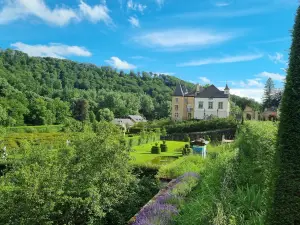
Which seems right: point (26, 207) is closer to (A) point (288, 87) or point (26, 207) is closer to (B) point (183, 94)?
(A) point (288, 87)

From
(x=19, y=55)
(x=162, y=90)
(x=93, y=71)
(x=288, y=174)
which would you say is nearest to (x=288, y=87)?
(x=288, y=174)

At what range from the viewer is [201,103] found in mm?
45281

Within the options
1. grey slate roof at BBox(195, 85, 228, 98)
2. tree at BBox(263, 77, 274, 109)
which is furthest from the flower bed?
tree at BBox(263, 77, 274, 109)

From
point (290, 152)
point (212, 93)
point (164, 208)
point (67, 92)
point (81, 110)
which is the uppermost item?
point (67, 92)

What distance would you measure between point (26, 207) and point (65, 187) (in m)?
1.18

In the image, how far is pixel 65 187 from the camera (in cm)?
839

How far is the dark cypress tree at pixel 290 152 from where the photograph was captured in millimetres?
3402

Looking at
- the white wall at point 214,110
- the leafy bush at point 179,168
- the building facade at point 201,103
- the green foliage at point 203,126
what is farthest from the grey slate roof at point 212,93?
the leafy bush at point 179,168

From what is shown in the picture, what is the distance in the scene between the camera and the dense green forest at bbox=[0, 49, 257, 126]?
158 ft

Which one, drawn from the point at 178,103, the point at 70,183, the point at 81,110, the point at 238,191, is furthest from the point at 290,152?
the point at 81,110

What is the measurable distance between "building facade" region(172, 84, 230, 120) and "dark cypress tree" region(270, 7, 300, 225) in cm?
3933

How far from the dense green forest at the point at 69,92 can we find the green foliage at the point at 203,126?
15.5m

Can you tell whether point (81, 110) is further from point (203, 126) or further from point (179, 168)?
point (179, 168)

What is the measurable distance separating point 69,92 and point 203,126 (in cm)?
4270
